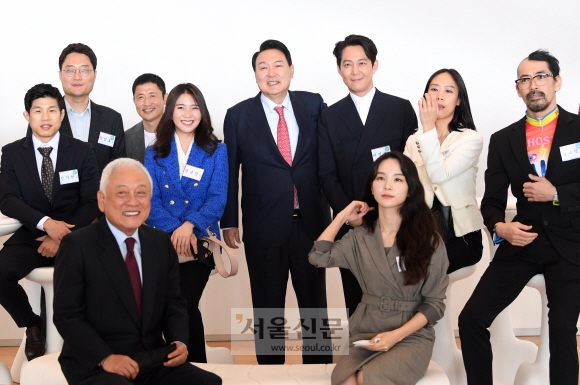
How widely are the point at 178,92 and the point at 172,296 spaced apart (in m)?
1.34

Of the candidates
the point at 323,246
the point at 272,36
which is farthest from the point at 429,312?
the point at 272,36

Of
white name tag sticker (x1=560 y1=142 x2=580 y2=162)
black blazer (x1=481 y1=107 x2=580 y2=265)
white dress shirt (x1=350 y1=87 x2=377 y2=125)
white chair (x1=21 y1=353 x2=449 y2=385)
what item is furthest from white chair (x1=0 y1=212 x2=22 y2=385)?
white name tag sticker (x1=560 y1=142 x2=580 y2=162)

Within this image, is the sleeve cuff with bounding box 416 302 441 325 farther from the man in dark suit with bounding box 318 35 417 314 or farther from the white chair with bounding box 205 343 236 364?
the white chair with bounding box 205 343 236 364

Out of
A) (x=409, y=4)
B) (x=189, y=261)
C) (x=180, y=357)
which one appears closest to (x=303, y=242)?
(x=189, y=261)

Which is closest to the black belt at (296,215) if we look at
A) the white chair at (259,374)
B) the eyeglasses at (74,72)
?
the white chair at (259,374)

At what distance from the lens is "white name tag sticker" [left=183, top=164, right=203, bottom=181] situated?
3.76m

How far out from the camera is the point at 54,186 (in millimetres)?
3932

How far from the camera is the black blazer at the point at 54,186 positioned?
3.87 meters

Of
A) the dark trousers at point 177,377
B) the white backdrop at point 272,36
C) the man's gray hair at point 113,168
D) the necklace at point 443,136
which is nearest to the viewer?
the dark trousers at point 177,377

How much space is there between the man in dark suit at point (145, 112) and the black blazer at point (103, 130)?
10 centimetres

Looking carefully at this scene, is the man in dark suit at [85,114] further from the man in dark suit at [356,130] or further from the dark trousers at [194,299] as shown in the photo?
the man in dark suit at [356,130]

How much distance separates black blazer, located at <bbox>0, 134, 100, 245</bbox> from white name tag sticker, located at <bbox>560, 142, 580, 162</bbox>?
7.91 ft

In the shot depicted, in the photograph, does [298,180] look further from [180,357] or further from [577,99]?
[577,99]

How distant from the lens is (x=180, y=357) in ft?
8.92
